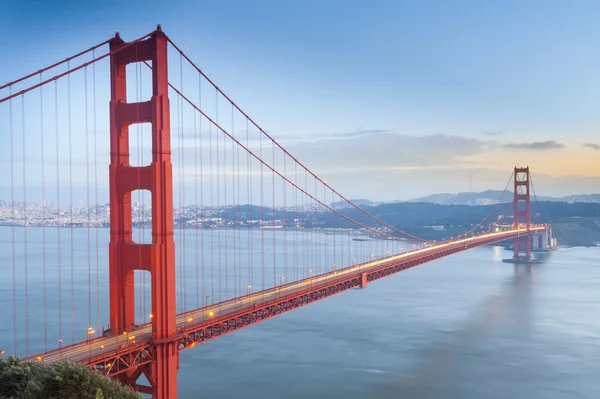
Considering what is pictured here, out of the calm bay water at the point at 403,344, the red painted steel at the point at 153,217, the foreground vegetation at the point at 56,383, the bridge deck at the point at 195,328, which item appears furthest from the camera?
the calm bay water at the point at 403,344

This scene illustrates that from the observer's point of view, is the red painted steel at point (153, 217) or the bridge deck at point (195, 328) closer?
the bridge deck at point (195, 328)

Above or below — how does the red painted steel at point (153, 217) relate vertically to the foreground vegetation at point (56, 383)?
above

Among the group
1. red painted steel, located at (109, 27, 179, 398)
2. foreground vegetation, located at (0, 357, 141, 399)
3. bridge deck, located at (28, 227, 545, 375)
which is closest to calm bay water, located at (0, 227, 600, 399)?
bridge deck, located at (28, 227, 545, 375)

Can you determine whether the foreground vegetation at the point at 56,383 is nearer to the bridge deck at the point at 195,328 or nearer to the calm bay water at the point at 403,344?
the bridge deck at the point at 195,328

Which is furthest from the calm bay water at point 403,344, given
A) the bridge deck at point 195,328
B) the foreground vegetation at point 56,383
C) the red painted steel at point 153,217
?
the foreground vegetation at point 56,383

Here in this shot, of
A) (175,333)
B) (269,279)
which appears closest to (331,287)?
(175,333)

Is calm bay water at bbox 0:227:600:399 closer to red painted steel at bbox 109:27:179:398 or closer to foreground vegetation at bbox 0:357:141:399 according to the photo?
red painted steel at bbox 109:27:179:398
